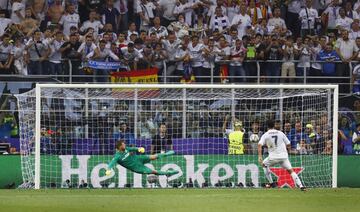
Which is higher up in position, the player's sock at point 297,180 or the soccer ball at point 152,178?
the player's sock at point 297,180

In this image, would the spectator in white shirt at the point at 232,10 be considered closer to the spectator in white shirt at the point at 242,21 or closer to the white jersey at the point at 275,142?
the spectator in white shirt at the point at 242,21

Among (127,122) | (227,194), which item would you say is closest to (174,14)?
(127,122)

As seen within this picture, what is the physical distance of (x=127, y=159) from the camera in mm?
23703

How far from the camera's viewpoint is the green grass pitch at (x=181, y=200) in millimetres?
17766

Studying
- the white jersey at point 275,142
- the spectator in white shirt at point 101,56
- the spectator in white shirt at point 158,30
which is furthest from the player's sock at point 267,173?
the spectator in white shirt at point 158,30

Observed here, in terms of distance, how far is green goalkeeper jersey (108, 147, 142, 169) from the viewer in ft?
77.0

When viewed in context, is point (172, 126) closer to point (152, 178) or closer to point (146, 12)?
point (152, 178)

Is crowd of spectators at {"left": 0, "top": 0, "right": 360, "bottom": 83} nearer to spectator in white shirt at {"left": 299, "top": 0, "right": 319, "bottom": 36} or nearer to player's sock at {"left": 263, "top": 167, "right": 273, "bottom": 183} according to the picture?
spectator in white shirt at {"left": 299, "top": 0, "right": 319, "bottom": 36}

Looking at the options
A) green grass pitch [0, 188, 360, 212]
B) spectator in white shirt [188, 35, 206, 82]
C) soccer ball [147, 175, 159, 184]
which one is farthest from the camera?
spectator in white shirt [188, 35, 206, 82]

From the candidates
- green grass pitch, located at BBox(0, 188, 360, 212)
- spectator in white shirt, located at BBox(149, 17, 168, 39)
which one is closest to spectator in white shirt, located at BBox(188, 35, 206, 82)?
spectator in white shirt, located at BBox(149, 17, 168, 39)

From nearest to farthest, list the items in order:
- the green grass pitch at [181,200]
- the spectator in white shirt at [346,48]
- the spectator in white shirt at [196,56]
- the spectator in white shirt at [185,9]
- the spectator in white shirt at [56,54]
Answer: the green grass pitch at [181,200], the spectator in white shirt at [56,54], the spectator in white shirt at [196,56], the spectator in white shirt at [346,48], the spectator in white shirt at [185,9]

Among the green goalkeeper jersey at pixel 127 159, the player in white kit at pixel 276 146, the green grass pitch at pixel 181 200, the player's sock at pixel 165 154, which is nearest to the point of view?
the green grass pitch at pixel 181 200

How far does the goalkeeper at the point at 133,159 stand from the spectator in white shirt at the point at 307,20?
8078 millimetres

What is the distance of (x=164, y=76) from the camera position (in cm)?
2739
